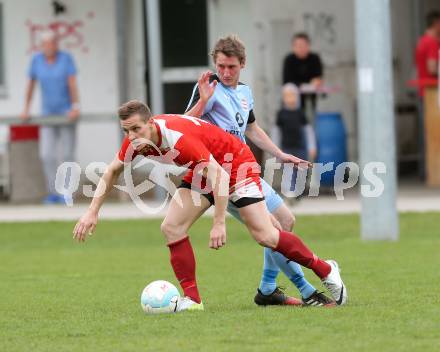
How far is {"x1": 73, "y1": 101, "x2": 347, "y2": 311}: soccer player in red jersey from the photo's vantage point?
8.27 meters

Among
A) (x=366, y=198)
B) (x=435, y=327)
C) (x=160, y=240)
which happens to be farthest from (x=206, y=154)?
(x=160, y=240)

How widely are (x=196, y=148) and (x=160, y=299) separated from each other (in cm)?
109

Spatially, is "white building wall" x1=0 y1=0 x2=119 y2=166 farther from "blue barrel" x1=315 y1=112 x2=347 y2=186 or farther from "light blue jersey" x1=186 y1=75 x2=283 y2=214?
"light blue jersey" x1=186 y1=75 x2=283 y2=214

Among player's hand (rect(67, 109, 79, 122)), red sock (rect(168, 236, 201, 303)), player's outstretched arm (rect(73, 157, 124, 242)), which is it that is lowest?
red sock (rect(168, 236, 201, 303))

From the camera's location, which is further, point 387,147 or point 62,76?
point 62,76

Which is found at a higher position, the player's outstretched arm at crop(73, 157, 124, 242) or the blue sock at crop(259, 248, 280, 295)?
the player's outstretched arm at crop(73, 157, 124, 242)

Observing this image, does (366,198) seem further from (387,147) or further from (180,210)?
(180,210)

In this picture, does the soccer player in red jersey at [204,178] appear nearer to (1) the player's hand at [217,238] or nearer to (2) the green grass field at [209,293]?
(1) the player's hand at [217,238]

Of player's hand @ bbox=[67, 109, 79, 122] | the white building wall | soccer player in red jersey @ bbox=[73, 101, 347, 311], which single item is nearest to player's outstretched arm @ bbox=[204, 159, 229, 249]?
soccer player in red jersey @ bbox=[73, 101, 347, 311]

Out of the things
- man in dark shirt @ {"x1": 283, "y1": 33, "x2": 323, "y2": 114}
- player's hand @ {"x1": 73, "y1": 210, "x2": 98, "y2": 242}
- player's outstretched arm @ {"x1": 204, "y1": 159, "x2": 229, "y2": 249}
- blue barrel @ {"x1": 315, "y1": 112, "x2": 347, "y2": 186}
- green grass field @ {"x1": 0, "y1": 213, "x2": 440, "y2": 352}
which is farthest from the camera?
blue barrel @ {"x1": 315, "y1": 112, "x2": 347, "y2": 186}

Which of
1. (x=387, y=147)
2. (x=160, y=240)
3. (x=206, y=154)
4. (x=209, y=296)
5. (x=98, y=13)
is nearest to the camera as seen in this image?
(x=206, y=154)

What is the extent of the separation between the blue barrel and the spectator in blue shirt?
12.4 feet

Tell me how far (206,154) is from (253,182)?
50 cm

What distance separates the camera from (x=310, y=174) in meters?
19.4
